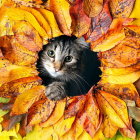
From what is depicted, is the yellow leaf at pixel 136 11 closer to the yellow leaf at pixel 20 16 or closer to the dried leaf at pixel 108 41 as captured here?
the dried leaf at pixel 108 41

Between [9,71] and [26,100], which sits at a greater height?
[9,71]

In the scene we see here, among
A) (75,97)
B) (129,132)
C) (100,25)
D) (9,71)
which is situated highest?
(100,25)

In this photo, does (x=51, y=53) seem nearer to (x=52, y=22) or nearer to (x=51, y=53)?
(x=51, y=53)

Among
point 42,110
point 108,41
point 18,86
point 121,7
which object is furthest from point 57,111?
point 121,7

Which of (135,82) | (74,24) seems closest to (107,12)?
(74,24)

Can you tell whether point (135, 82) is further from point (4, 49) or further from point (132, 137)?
point (4, 49)
